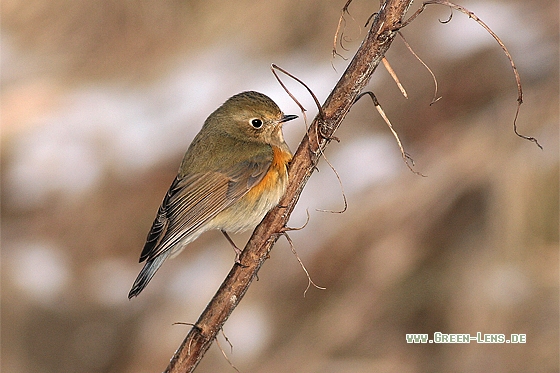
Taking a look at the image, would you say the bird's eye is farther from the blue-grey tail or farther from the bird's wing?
the blue-grey tail

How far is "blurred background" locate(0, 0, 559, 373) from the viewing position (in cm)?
649

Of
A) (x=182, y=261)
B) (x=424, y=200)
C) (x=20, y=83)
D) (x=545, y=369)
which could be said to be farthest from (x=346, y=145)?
(x=20, y=83)

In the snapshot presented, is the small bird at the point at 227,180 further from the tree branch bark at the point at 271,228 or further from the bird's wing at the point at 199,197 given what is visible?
the tree branch bark at the point at 271,228

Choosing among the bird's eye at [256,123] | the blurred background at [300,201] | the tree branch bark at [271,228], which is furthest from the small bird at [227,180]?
the blurred background at [300,201]

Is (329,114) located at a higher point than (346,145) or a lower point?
lower

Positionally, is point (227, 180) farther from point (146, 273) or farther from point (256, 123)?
point (146, 273)

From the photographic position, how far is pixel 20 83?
878cm

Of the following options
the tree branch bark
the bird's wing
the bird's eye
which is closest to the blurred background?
the bird's wing

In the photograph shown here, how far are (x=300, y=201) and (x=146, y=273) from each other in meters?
3.90

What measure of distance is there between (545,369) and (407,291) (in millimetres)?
1530

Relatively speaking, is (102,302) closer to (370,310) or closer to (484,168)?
(370,310)

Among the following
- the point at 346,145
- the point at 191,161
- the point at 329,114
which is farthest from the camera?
the point at 346,145

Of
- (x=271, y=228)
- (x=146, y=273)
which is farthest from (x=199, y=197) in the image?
(x=271, y=228)

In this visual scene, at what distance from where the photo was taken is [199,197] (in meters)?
4.13
